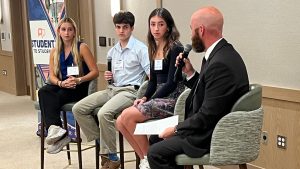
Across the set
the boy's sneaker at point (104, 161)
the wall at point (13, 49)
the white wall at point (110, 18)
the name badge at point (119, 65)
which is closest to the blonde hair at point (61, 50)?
the name badge at point (119, 65)

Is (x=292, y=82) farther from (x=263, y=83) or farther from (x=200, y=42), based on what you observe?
(x=200, y=42)

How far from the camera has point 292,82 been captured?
10.5 ft

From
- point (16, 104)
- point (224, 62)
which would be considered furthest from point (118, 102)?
point (16, 104)

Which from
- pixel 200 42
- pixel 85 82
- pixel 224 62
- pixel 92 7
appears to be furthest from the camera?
pixel 92 7

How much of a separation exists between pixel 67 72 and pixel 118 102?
64cm

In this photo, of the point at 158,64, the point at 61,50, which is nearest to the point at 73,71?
the point at 61,50

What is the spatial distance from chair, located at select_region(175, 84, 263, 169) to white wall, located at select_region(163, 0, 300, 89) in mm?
997

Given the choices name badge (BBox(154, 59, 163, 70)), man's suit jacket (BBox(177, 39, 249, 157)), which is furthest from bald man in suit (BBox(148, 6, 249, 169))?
name badge (BBox(154, 59, 163, 70))

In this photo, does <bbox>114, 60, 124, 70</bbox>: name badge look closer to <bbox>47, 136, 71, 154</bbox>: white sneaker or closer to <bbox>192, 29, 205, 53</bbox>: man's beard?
<bbox>47, 136, 71, 154</bbox>: white sneaker

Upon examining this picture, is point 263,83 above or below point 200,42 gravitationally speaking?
below

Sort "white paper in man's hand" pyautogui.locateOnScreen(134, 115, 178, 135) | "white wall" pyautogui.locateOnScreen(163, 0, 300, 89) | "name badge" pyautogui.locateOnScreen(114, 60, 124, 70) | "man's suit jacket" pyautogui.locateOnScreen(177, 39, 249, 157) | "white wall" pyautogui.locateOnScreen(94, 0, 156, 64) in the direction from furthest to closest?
"white wall" pyautogui.locateOnScreen(94, 0, 156, 64) → "name badge" pyautogui.locateOnScreen(114, 60, 124, 70) → "white wall" pyautogui.locateOnScreen(163, 0, 300, 89) → "white paper in man's hand" pyautogui.locateOnScreen(134, 115, 178, 135) → "man's suit jacket" pyautogui.locateOnScreen(177, 39, 249, 157)

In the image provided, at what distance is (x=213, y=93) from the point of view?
89.0 inches

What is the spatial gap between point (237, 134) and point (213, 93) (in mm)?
241

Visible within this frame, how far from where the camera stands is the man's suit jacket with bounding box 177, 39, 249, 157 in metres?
2.25
